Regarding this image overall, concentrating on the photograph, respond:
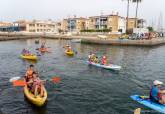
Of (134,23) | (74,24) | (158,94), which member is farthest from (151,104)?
(74,24)

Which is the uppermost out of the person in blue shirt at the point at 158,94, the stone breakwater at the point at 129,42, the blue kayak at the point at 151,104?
the stone breakwater at the point at 129,42

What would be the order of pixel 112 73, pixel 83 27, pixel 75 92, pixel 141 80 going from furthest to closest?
pixel 83 27 < pixel 112 73 < pixel 141 80 < pixel 75 92

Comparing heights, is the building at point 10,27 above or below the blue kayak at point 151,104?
above

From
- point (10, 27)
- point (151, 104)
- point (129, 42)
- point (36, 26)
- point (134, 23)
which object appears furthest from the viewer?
point (10, 27)

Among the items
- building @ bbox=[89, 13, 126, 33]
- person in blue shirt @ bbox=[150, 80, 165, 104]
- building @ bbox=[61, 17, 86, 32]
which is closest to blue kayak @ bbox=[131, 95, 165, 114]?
person in blue shirt @ bbox=[150, 80, 165, 104]

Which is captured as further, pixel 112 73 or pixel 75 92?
pixel 112 73

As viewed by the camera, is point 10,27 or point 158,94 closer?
point 158,94

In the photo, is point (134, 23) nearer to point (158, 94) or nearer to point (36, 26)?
point (36, 26)

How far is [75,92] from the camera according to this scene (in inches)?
867

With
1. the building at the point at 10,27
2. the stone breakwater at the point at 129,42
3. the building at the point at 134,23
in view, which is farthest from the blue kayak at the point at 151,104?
the building at the point at 10,27

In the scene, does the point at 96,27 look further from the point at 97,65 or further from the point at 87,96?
the point at 87,96

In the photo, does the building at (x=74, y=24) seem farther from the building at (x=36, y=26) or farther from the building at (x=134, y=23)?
the building at (x=134, y=23)

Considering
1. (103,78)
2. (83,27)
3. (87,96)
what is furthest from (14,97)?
(83,27)

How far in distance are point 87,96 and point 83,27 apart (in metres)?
113
